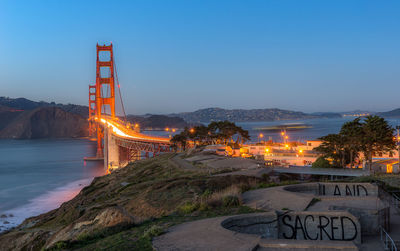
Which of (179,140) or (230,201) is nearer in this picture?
(230,201)

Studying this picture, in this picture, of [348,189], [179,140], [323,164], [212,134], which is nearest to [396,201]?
[348,189]

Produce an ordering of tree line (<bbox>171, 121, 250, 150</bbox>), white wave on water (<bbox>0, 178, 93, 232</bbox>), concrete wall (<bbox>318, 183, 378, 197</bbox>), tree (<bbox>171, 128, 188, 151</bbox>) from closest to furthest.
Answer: concrete wall (<bbox>318, 183, 378, 197</bbox>)
white wave on water (<bbox>0, 178, 93, 232</bbox>)
tree line (<bbox>171, 121, 250, 150</bbox>)
tree (<bbox>171, 128, 188, 151</bbox>)

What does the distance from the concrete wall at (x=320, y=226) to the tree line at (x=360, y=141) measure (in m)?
22.9

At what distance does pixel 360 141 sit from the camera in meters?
33.2

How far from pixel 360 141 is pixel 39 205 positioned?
34414 millimetres

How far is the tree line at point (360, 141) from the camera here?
106ft

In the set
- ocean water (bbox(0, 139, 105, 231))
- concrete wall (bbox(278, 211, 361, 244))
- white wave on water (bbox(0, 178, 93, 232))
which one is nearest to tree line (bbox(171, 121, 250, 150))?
ocean water (bbox(0, 139, 105, 231))

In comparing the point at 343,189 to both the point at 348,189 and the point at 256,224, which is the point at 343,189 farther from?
the point at 256,224

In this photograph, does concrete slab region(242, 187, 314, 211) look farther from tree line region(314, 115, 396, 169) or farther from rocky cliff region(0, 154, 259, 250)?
tree line region(314, 115, 396, 169)

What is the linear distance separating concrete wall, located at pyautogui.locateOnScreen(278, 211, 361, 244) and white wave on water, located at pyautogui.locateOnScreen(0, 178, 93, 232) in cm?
2756

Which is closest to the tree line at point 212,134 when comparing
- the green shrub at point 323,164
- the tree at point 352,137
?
the tree at point 352,137

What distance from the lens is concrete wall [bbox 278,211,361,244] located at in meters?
9.36

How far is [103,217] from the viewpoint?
12.5 m

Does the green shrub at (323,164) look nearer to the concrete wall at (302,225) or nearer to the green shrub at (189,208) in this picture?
the green shrub at (189,208)
